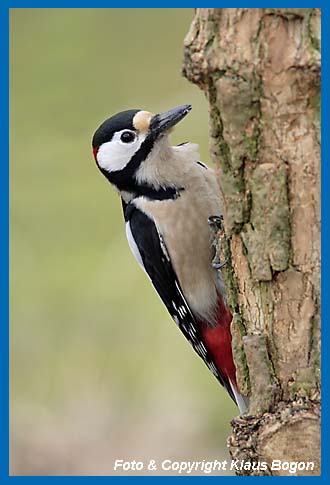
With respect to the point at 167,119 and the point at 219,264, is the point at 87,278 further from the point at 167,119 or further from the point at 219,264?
the point at 219,264

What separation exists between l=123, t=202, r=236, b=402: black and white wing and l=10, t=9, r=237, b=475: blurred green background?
3.66ft

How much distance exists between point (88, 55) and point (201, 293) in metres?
2.50

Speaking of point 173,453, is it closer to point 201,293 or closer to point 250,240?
point 201,293

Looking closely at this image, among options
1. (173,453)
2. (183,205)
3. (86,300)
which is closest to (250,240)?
(183,205)

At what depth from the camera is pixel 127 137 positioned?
3.12 metres

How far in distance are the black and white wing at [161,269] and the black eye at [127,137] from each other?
23 centimetres

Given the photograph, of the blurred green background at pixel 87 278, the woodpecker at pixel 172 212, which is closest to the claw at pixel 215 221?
the woodpecker at pixel 172 212

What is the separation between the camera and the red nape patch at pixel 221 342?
3.14 meters

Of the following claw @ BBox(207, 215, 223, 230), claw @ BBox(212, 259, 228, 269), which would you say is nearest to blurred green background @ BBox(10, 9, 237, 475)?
claw @ BBox(207, 215, 223, 230)

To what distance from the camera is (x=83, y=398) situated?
442 centimetres

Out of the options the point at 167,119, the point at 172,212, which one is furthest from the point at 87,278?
the point at 167,119

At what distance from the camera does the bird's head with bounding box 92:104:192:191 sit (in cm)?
308

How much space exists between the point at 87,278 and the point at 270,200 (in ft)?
8.87

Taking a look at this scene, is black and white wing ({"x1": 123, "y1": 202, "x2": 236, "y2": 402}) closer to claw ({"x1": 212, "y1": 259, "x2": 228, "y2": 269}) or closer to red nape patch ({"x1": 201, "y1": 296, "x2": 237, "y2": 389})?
red nape patch ({"x1": 201, "y1": 296, "x2": 237, "y2": 389})
